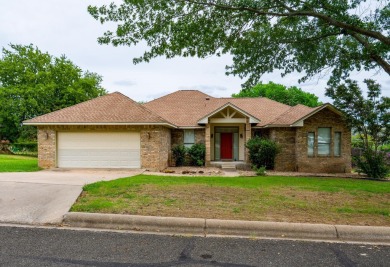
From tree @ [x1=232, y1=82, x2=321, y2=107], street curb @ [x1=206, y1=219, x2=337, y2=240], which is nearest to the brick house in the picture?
street curb @ [x1=206, y1=219, x2=337, y2=240]

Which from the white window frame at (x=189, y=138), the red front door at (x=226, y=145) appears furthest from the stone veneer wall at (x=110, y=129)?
the red front door at (x=226, y=145)

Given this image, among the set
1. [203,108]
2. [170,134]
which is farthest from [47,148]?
[203,108]

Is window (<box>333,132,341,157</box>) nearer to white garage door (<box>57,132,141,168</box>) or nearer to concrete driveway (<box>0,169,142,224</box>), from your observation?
white garage door (<box>57,132,141,168</box>)

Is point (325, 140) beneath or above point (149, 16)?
beneath

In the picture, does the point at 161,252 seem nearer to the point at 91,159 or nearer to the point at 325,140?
the point at 91,159

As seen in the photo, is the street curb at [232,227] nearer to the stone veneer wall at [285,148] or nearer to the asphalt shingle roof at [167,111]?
the asphalt shingle roof at [167,111]

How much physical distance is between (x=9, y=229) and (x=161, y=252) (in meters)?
3.20

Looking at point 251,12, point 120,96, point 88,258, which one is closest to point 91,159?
point 120,96

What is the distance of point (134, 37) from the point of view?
34.2ft

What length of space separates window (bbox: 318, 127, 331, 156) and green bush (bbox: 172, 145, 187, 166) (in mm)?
8229

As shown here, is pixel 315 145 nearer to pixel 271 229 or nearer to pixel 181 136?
pixel 181 136

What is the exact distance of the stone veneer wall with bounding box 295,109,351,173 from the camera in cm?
1811

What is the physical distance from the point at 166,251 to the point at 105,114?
13.1 metres

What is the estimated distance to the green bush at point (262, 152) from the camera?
1783 centimetres
